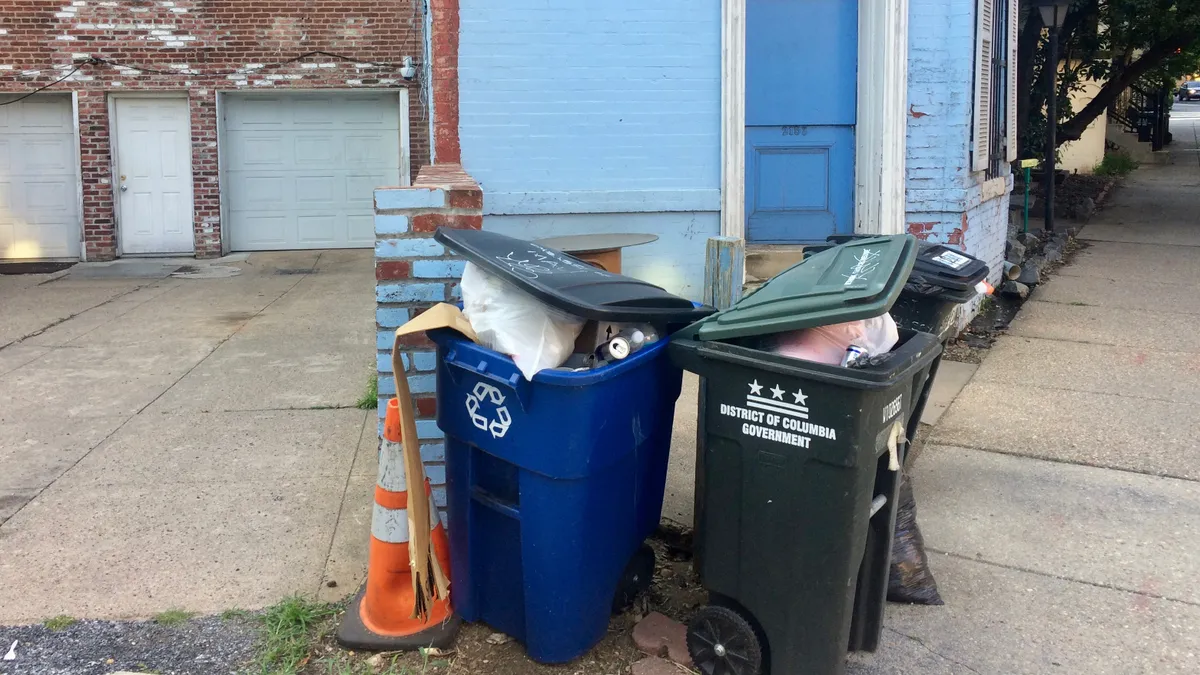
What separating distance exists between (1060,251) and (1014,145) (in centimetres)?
216

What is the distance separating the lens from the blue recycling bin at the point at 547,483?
270 cm

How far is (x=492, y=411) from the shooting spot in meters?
2.81

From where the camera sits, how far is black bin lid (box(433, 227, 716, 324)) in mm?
2668

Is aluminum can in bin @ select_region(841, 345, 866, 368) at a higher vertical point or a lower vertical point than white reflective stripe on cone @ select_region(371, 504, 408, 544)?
higher

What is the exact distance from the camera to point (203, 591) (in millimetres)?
3469

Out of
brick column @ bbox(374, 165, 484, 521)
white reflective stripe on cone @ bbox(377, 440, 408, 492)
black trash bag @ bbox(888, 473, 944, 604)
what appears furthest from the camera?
brick column @ bbox(374, 165, 484, 521)

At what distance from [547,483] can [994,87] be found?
242 inches

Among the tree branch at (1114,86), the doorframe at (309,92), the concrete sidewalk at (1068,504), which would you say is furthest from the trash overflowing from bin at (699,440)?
the tree branch at (1114,86)

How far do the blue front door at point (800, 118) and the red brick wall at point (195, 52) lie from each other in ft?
19.6

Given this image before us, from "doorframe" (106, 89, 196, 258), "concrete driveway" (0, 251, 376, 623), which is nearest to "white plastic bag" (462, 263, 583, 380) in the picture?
"concrete driveway" (0, 251, 376, 623)

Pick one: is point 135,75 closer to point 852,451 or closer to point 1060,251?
point 1060,251

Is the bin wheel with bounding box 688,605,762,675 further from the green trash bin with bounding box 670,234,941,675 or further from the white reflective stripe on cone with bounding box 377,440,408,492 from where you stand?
the white reflective stripe on cone with bounding box 377,440,408,492

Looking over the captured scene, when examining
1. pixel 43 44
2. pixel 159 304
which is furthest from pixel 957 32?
pixel 43 44

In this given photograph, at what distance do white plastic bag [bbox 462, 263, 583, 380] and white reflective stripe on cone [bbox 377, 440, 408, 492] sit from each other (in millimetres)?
556
